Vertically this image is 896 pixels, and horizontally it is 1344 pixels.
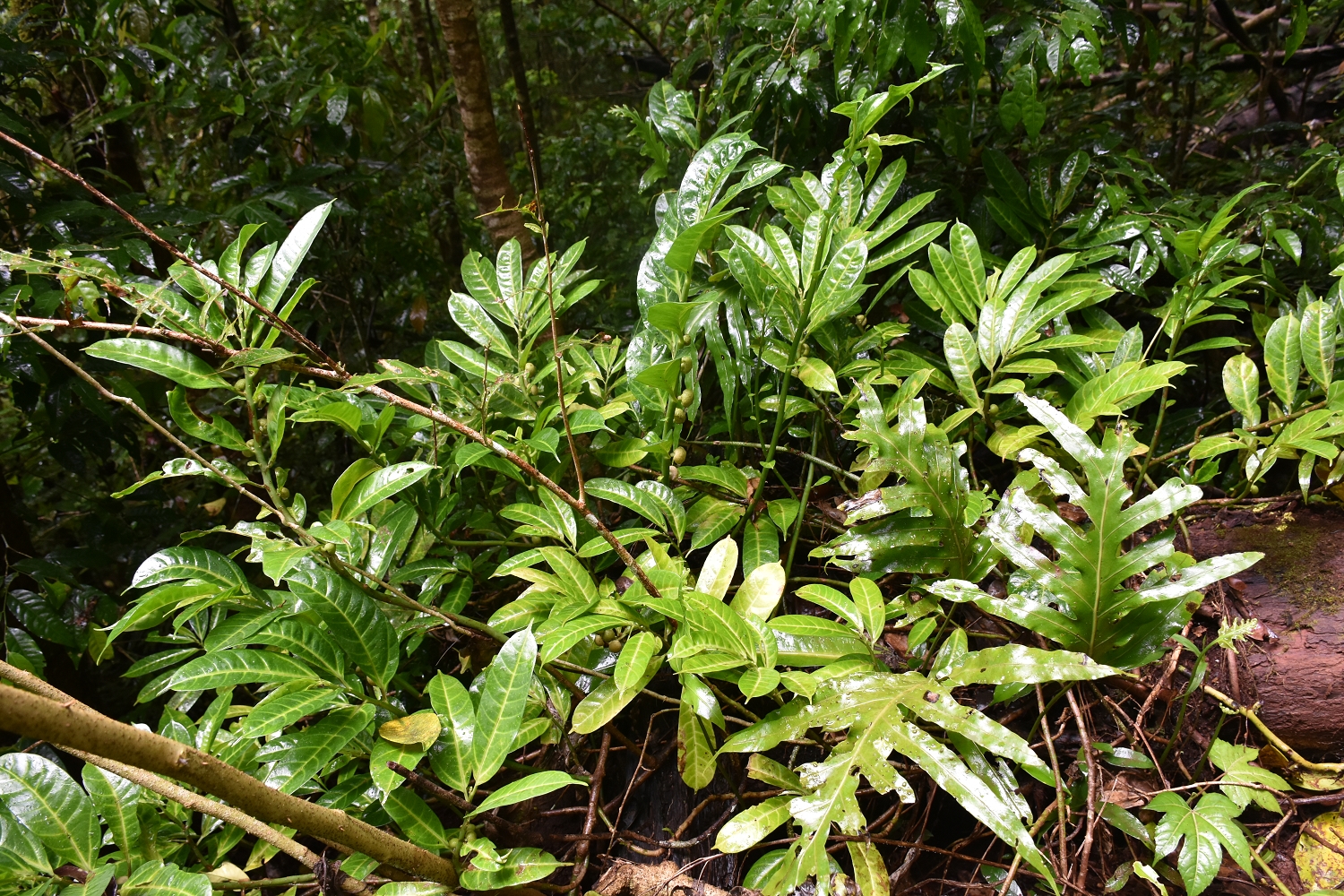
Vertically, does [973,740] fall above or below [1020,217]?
below

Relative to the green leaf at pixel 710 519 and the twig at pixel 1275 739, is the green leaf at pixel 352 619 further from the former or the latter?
the twig at pixel 1275 739

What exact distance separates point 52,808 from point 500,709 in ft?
1.91

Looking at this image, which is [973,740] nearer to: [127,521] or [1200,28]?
[127,521]

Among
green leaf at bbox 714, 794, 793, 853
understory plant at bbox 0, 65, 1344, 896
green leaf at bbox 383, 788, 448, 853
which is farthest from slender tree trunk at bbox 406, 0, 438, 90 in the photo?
green leaf at bbox 714, 794, 793, 853

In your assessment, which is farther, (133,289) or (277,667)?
(133,289)

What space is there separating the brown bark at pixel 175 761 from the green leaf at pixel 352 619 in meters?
0.23

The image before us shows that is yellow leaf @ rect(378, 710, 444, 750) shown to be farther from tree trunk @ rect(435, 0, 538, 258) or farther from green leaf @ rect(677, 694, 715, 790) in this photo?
tree trunk @ rect(435, 0, 538, 258)

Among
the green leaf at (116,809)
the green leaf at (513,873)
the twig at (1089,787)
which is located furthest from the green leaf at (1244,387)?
the green leaf at (116,809)

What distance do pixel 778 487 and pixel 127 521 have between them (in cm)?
195

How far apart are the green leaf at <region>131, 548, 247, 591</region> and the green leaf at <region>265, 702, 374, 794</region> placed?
0.85 feet

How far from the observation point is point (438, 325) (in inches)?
132

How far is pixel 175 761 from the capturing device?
24.3 inches

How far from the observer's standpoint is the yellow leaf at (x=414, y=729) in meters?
0.98

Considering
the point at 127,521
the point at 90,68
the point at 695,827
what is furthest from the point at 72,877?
the point at 90,68
